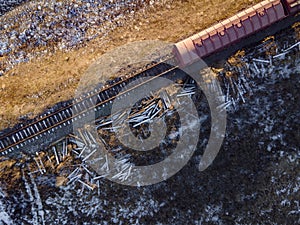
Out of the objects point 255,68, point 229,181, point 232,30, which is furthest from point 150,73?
point 229,181

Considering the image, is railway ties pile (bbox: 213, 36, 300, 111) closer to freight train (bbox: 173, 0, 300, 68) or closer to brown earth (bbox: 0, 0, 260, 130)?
freight train (bbox: 173, 0, 300, 68)

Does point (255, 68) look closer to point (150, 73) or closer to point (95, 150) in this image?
point (150, 73)

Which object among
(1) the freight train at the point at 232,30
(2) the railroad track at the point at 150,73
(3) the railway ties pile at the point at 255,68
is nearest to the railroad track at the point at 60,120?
(2) the railroad track at the point at 150,73

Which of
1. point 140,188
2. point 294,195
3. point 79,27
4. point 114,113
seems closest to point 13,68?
point 79,27

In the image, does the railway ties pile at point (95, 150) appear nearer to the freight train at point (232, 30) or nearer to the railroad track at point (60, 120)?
the railroad track at point (60, 120)

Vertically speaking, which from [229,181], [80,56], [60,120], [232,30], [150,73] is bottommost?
[229,181]

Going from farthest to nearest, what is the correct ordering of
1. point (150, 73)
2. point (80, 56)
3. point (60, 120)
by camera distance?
point (80, 56)
point (150, 73)
point (60, 120)
